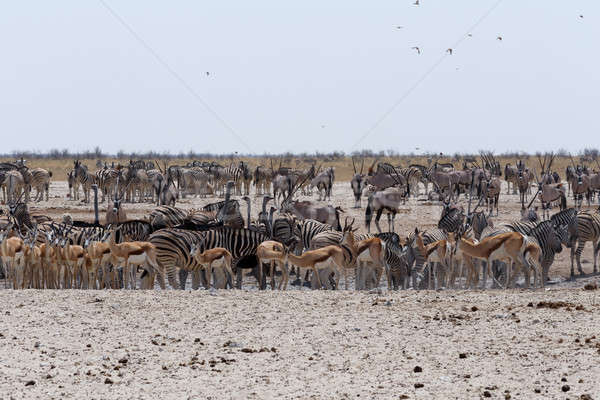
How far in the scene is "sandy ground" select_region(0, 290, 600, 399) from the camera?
7.34 meters

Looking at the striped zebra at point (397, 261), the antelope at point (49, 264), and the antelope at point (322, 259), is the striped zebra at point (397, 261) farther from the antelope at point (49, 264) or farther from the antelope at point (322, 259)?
the antelope at point (49, 264)

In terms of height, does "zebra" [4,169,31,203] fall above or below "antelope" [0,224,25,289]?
above

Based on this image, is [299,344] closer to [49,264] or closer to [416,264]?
[49,264]

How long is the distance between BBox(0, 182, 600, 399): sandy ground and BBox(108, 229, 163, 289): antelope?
1935 millimetres

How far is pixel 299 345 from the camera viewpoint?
8.62m

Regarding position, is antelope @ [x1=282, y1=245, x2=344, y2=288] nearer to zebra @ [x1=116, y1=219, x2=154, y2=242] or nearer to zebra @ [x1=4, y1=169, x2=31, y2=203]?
zebra @ [x1=116, y1=219, x2=154, y2=242]

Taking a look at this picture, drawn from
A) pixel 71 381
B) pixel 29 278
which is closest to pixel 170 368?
pixel 71 381

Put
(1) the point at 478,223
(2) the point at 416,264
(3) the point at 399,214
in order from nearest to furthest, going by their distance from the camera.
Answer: (2) the point at 416,264 < (1) the point at 478,223 < (3) the point at 399,214

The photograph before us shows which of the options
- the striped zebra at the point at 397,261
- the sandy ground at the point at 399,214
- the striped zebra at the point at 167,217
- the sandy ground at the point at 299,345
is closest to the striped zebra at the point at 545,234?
the sandy ground at the point at 399,214

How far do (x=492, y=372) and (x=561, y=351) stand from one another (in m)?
0.86

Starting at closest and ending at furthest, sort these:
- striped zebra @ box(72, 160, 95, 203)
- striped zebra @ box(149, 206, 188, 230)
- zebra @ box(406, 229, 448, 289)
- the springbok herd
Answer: the springbok herd < zebra @ box(406, 229, 448, 289) < striped zebra @ box(149, 206, 188, 230) < striped zebra @ box(72, 160, 95, 203)

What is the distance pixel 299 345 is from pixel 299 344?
39 millimetres

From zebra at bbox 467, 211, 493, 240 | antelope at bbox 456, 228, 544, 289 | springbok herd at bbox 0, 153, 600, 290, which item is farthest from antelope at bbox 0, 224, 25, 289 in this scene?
zebra at bbox 467, 211, 493, 240

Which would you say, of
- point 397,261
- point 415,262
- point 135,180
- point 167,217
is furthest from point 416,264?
point 135,180
